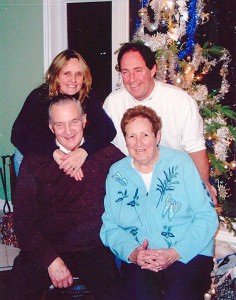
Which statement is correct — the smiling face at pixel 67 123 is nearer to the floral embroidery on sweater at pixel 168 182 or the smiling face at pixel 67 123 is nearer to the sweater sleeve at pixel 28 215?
the sweater sleeve at pixel 28 215

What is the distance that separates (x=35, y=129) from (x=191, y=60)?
141cm

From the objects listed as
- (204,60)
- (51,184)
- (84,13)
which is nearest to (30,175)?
(51,184)

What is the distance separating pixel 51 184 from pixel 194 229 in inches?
30.5

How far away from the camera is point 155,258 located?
1.73 metres

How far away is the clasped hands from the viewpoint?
1.73m

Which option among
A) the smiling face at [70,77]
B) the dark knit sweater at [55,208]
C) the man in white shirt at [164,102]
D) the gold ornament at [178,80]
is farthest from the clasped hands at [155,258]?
the gold ornament at [178,80]

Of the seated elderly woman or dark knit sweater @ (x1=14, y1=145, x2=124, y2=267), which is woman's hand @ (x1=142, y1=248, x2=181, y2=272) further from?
dark knit sweater @ (x1=14, y1=145, x2=124, y2=267)

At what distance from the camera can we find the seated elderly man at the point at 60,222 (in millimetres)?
1821

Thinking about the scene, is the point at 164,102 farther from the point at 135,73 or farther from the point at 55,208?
the point at 55,208

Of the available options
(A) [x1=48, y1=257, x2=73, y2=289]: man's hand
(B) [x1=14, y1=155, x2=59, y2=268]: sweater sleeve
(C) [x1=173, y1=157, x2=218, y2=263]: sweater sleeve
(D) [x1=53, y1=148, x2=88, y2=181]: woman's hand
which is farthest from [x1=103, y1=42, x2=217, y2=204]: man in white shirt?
(A) [x1=48, y1=257, x2=73, y2=289]: man's hand

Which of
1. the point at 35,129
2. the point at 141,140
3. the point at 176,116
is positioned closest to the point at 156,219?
the point at 141,140

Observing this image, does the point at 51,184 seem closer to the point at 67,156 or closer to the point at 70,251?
the point at 67,156

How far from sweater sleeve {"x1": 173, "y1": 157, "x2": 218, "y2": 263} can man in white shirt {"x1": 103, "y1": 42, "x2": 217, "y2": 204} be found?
41 cm

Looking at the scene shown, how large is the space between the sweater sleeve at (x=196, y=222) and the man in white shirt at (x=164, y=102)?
0.41 meters
